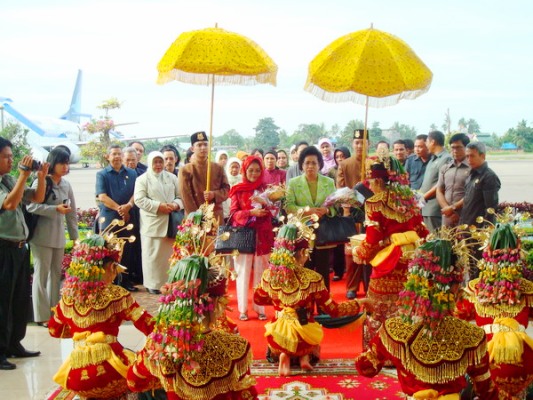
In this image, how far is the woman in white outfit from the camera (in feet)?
18.4

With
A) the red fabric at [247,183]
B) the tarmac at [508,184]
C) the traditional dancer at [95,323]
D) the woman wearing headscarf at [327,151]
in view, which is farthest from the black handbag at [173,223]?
the tarmac at [508,184]

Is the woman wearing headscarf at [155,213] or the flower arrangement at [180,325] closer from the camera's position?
the flower arrangement at [180,325]

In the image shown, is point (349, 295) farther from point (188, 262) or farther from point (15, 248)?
point (188, 262)

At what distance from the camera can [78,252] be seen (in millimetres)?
3615

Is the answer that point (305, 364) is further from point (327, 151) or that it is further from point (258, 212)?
point (327, 151)

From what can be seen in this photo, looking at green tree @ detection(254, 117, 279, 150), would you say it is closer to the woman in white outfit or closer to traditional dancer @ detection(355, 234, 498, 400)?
the woman in white outfit

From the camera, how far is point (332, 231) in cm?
589

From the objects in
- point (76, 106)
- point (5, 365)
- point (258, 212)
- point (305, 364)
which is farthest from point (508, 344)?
point (76, 106)

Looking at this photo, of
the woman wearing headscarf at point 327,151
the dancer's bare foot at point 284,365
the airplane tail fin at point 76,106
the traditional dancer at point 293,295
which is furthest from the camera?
the airplane tail fin at point 76,106

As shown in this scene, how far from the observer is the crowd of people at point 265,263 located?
293 centimetres

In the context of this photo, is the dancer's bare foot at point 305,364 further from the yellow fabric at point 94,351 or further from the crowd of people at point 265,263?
the yellow fabric at point 94,351

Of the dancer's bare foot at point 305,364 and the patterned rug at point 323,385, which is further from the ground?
the dancer's bare foot at point 305,364

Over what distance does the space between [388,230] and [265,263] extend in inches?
74.2

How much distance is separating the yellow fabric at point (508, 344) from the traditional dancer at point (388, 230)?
3.57 ft
